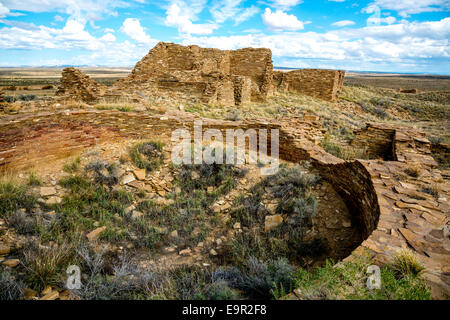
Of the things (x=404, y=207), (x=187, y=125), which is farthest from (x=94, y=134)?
(x=404, y=207)

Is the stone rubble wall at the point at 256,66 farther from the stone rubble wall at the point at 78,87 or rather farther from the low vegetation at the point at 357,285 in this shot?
the low vegetation at the point at 357,285

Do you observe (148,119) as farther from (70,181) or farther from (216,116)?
(216,116)

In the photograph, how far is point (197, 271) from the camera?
113 inches

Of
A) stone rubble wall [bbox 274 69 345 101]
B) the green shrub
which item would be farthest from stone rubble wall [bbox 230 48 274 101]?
the green shrub

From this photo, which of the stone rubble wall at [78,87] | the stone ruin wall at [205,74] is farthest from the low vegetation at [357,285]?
the stone rubble wall at [78,87]

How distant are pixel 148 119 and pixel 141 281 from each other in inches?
182

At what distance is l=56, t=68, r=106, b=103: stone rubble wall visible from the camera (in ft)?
30.1

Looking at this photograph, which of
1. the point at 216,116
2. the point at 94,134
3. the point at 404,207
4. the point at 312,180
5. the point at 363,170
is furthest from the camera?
the point at 216,116

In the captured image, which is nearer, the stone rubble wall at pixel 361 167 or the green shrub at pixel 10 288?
the green shrub at pixel 10 288

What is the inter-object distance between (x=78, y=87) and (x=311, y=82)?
15.0 metres

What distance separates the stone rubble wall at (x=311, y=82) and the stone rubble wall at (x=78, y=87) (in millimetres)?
12671

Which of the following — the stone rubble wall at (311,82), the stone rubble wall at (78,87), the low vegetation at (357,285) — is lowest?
the low vegetation at (357,285)

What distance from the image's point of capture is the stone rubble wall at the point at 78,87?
9188mm
